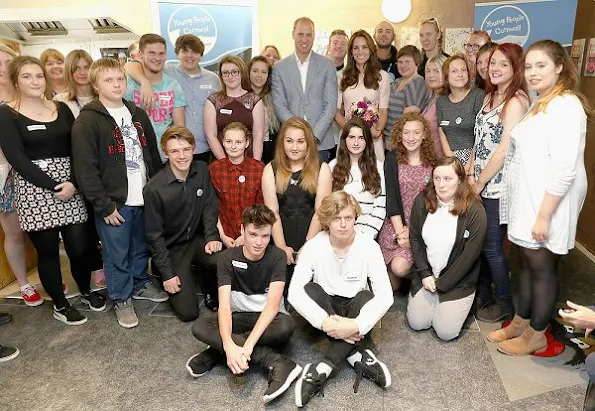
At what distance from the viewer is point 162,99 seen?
3062mm

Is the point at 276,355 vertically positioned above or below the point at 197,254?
below

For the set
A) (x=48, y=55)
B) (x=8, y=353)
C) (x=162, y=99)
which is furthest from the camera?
(x=48, y=55)

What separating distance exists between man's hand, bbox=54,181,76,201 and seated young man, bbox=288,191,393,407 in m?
1.33

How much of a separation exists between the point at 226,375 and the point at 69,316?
3.71 feet

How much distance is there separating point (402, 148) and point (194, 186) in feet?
4.17

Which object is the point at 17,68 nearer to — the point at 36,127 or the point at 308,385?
the point at 36,127

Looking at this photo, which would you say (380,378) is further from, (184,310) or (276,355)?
(184,310)

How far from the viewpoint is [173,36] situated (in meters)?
4.84

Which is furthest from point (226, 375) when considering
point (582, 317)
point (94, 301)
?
point (582, 317)

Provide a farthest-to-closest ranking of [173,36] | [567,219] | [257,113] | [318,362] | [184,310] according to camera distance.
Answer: [173,36]
[257,113]
[184,310]
[318,362]
[567,219]

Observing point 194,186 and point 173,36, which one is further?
point 173,36

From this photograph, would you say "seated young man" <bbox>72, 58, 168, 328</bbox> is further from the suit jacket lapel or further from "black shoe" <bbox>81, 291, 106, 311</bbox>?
the suit jacket lapel

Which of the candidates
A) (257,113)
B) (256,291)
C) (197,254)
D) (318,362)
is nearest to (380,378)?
(318,362)

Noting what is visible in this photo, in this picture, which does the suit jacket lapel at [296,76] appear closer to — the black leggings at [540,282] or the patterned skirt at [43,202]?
the patterned skirt at [43,202]
